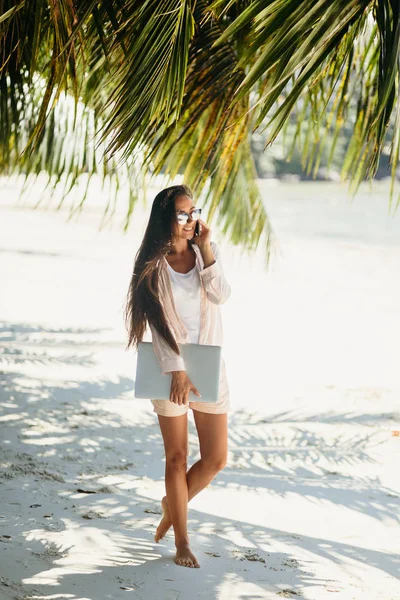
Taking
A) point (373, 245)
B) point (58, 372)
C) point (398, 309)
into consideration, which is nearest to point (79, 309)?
Answer: point (58, 372)

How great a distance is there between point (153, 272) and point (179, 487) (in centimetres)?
94

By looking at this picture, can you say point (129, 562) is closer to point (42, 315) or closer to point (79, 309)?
point (42, 315)

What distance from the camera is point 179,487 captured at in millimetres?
3713

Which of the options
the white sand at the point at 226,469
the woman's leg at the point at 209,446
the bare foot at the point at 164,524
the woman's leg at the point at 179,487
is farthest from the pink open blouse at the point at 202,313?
the white sand at the point at 226,469

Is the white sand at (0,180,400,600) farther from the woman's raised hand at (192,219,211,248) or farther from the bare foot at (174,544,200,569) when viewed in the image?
the woman's raised hand at (192,219,211,248)

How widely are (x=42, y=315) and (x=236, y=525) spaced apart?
729 centimetres

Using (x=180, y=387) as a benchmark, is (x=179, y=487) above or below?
below

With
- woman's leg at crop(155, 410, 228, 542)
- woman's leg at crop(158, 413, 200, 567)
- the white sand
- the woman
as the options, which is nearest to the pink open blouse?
the woman

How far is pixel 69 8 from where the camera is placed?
290cm

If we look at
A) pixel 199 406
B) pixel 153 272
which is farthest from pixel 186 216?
pixel 199 406

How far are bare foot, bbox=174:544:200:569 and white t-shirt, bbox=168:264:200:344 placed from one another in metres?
0.91

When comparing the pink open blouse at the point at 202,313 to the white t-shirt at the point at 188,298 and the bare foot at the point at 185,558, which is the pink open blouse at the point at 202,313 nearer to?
the white t-shirt at the point at 188,298

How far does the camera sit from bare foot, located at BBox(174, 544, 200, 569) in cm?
372

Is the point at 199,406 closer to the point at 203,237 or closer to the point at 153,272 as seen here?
the point at 153,272
